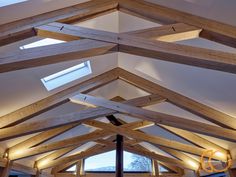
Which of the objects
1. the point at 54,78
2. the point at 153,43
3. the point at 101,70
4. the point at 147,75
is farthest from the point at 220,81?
the point at 54,78

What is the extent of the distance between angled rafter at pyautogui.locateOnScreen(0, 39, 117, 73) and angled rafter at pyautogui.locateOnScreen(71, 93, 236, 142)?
1.98 metres

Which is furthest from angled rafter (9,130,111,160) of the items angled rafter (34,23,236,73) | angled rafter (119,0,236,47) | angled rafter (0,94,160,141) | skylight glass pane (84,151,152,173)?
angled rafter (119,0,236,47)

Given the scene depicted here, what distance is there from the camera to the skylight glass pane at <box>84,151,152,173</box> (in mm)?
8492

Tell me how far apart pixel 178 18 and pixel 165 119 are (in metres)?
1.98

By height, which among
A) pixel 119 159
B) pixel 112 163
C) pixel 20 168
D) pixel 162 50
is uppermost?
pixel 162 50

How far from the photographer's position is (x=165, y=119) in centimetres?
427

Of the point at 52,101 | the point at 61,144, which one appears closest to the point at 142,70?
the point at 52,101

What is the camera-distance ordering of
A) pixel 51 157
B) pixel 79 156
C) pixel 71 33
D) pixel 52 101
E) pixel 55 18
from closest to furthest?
1. pixel 71 33
2. pixel 55 18
3. pixel 52 101
4. pixel 51 157
5. pixel 79 156

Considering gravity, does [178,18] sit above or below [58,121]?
above

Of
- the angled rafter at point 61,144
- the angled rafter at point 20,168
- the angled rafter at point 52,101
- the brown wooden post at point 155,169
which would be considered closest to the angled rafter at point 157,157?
the brown wooden post at point 155,169

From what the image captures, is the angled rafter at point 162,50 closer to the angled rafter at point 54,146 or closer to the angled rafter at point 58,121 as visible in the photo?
the angled rafter at point 58,121

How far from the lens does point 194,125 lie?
4113mm

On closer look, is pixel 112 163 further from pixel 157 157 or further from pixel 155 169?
pixel 157 157

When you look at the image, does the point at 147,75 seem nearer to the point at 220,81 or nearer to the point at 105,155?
the point at 220,81
